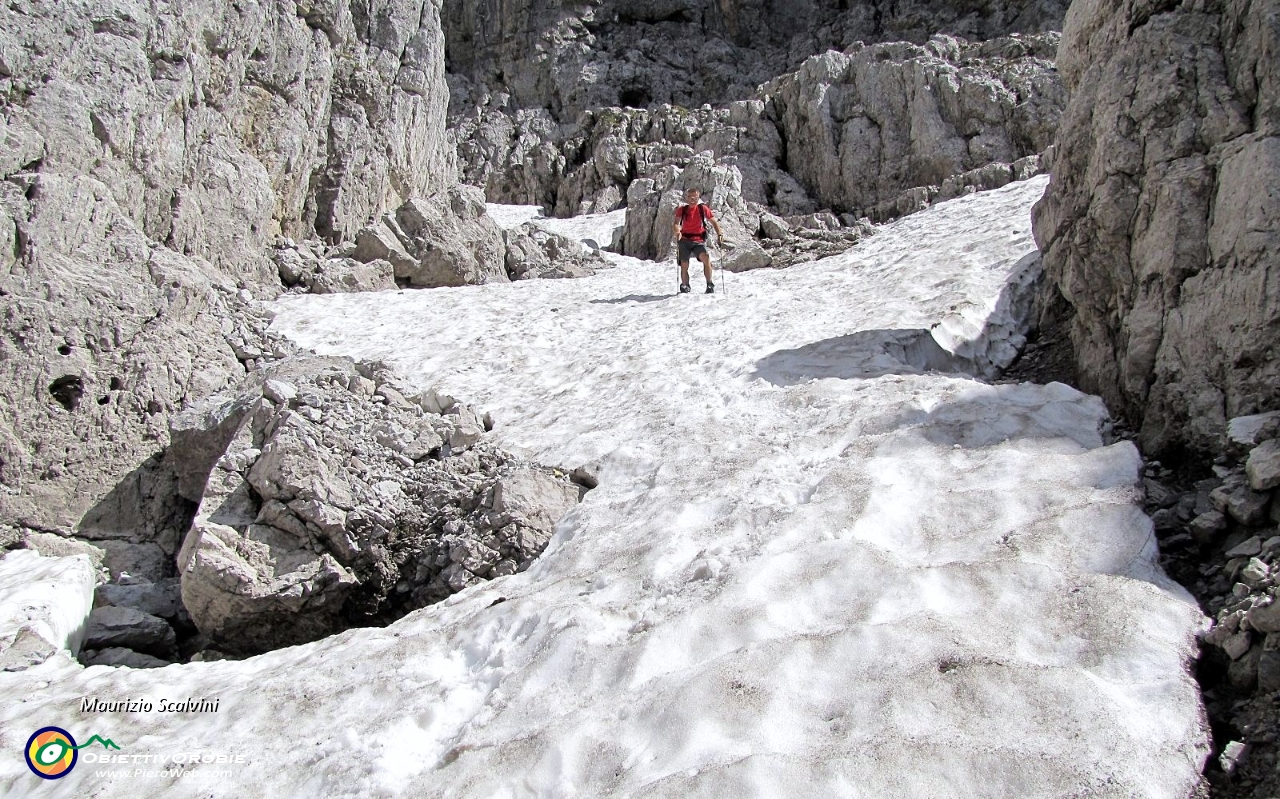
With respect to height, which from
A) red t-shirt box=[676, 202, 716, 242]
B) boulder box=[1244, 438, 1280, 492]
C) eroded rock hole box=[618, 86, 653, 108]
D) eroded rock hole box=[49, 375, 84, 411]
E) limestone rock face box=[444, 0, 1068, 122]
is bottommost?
boulder box=[1244, 438, 1280, 492]

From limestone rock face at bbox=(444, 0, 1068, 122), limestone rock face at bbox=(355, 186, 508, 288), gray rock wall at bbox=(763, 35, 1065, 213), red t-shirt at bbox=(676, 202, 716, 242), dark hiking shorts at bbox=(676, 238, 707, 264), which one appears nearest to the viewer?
dark hiking shorts at bbox=(676, 238, 707, 264)

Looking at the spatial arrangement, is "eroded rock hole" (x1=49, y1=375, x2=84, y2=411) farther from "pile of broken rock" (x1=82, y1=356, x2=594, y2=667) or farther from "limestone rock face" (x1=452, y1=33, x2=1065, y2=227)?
"limestone rock face" (x1=452, y1=33, x2=1065, y2=227)

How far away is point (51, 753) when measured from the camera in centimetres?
514

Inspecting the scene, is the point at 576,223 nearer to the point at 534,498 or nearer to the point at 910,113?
the point at 910,113

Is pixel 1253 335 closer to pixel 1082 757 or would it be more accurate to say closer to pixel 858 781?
pixel 1082 757

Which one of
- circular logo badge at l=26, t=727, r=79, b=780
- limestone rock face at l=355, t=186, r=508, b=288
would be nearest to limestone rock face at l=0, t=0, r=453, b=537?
limestone rock face at l=355, t=186, r=508, b=288

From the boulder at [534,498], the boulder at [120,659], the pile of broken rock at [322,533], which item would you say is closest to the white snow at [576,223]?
the pile of broken rock at [322,533]

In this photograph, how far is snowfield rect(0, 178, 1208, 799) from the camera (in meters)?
3.80

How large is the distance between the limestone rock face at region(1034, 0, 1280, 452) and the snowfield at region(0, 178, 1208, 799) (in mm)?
601

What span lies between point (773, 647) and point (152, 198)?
12.9 m

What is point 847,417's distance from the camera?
7695 mm

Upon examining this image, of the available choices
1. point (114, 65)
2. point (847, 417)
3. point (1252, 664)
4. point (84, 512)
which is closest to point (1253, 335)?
point (1252, 664)

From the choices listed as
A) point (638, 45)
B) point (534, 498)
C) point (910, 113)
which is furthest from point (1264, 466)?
point (638, 45)

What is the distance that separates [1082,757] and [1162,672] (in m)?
0.78
